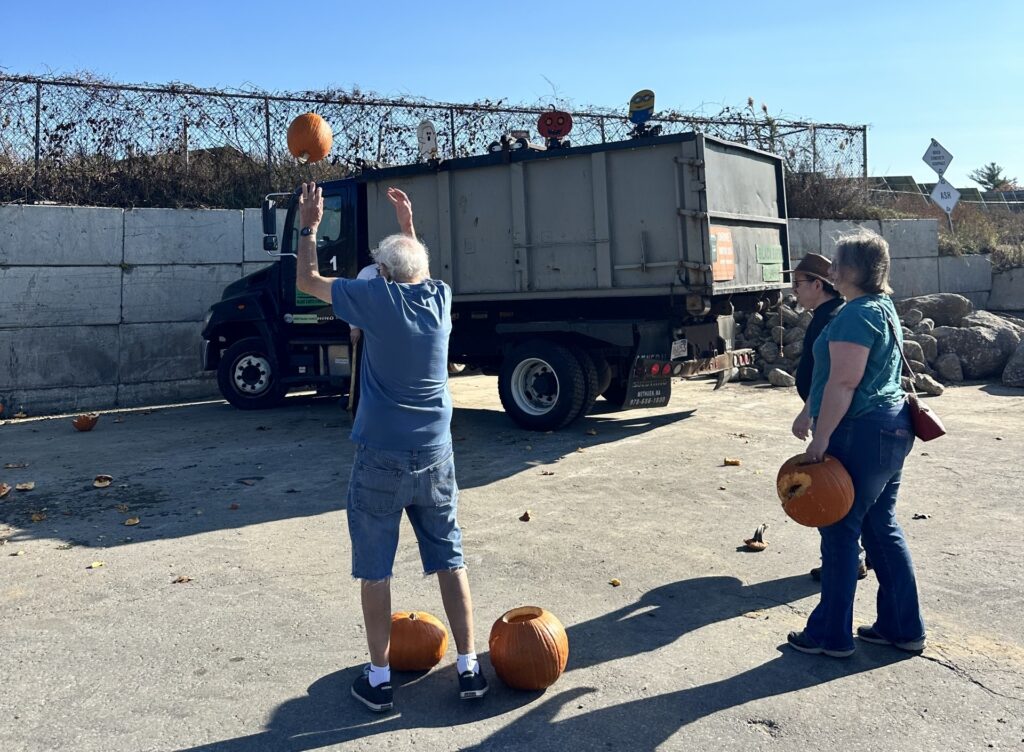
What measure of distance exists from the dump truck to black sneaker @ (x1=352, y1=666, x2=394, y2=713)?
19.6ft

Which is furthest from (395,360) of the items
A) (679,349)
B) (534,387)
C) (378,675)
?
(534,387)

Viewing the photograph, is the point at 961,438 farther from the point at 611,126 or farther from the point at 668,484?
the point at 611,126

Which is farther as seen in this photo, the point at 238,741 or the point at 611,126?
the point at 611,126

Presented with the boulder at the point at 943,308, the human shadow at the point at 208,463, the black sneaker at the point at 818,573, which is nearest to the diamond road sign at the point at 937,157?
the boulder at the point at 943,308

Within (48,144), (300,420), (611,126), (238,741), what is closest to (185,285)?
(48,144)

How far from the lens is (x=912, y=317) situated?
14.1 m

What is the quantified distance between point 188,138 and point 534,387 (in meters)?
8.46

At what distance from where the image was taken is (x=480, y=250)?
9.98m

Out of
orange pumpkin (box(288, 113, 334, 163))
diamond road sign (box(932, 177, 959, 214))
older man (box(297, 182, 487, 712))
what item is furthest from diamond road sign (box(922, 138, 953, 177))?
older man (box(297, 182, 487, 712))

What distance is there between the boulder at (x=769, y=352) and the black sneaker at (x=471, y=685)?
10708mm

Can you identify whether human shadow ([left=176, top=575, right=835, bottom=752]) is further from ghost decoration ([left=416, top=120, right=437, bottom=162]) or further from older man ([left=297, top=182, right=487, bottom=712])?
ghost decoration ([left=416, top=120, right=437, bottom=162])

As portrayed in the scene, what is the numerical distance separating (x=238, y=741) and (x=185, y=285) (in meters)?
11.4

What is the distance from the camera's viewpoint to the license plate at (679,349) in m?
9.34

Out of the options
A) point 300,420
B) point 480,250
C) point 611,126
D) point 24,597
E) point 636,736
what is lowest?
point 636,736
